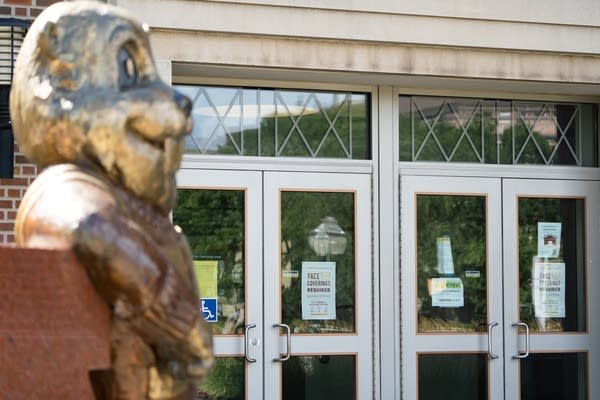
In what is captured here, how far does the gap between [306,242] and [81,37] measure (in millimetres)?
5621

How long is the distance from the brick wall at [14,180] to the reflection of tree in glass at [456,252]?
2.94 meters

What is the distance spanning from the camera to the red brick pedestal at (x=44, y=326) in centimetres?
215

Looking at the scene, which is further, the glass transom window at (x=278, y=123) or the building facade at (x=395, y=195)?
the glass transom window at (x=278, y=123)

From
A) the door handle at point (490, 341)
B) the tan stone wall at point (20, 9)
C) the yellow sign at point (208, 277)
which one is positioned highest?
the tan stone wall at point (20, 9)

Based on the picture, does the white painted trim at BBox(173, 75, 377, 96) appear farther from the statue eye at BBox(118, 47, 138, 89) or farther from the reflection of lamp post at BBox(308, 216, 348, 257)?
the statue eye at BBox(118, 47, 138, 89)

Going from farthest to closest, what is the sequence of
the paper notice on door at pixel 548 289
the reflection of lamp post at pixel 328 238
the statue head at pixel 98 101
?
the paper notice on door at pixel 548 289 → the reflection of lamp post at pixel 328 238 → the statue head at pixel 98 101

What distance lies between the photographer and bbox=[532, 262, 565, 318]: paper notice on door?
8.53 m

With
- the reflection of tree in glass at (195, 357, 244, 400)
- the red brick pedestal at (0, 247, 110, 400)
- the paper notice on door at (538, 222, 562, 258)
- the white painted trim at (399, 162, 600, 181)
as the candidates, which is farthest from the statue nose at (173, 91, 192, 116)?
the paper notice on door at (538, 222, 562, 258)

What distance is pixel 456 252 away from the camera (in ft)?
27.2

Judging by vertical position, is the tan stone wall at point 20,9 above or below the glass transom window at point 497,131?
above

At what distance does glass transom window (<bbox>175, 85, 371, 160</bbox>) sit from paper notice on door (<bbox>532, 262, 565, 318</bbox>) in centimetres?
163

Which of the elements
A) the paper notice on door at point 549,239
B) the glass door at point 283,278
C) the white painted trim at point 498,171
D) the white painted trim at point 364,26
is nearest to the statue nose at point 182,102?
the white painted trim at point 364,26

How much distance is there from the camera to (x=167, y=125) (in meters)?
2.40

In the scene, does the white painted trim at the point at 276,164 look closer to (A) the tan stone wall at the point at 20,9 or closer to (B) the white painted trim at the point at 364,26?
(B) the white painted trim at the point at 364,26
